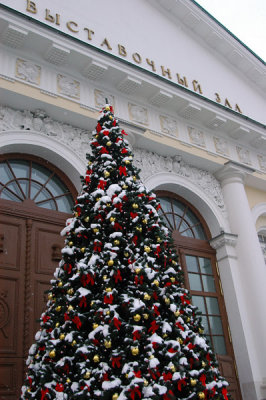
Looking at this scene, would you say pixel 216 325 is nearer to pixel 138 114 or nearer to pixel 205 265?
pixel 205 265

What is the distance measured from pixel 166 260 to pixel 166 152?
14.2 ft

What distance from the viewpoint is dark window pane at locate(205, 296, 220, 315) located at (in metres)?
7.78

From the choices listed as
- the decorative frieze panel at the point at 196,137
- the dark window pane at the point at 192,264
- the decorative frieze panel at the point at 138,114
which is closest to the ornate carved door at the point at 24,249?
the decorative frieze panel at the point at 138,114

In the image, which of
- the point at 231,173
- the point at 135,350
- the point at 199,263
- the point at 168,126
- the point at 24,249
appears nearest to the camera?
the point at 135,350

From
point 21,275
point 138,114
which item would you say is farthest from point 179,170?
point 21,275

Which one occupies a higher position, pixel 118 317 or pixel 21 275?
pixel 21 275

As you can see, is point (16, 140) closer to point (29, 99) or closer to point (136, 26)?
point (29, 99)

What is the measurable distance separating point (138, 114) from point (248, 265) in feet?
12.4

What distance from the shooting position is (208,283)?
809cm

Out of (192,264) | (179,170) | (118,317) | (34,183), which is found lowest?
(118,317)

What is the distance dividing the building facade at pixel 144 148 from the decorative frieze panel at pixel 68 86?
2 centimetres

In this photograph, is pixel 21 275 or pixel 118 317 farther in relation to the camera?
pixel 21 275

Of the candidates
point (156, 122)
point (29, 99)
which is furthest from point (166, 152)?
point (29, 99)

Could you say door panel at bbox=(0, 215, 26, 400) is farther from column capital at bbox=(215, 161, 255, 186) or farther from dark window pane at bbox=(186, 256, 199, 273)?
column capital at bbox=(215, 161, 255, 186)
